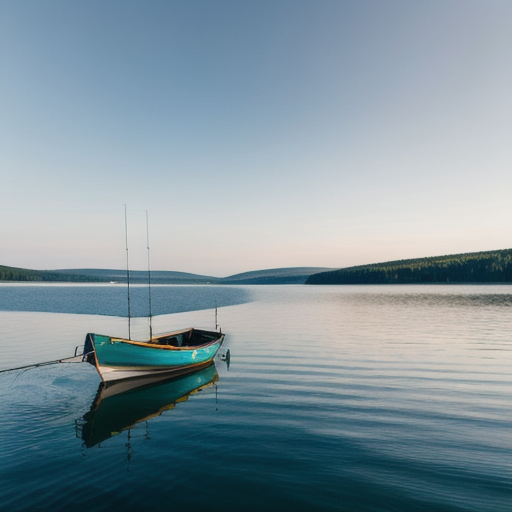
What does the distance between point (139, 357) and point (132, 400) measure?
3.01 m

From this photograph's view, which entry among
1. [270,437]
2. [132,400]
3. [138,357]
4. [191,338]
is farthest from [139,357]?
[270,437]

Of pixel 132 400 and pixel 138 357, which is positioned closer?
pixel 132 400

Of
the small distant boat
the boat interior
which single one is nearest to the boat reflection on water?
the small distant boat

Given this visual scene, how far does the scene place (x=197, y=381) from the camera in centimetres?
2094

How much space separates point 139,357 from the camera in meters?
19.9

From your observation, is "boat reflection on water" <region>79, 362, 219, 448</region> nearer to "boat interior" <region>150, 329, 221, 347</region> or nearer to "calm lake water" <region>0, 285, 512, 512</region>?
"calm lake water" <region>0, 285, 512, 512</region>

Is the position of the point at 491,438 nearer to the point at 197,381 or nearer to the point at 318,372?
the point at 318,372

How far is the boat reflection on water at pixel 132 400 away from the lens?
44.4ft

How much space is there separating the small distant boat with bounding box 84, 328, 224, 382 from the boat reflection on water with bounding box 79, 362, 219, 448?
1.75ft

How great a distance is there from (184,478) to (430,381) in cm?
1507

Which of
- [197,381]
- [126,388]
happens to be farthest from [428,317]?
[126,388]

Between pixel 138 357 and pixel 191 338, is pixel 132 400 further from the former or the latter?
pixel 191 338

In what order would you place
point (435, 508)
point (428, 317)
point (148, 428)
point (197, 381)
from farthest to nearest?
point (428, 317) → point (197, 381) → point (148, 428) → point (435, 508)

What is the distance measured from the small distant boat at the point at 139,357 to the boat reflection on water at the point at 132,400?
534 millimetres
